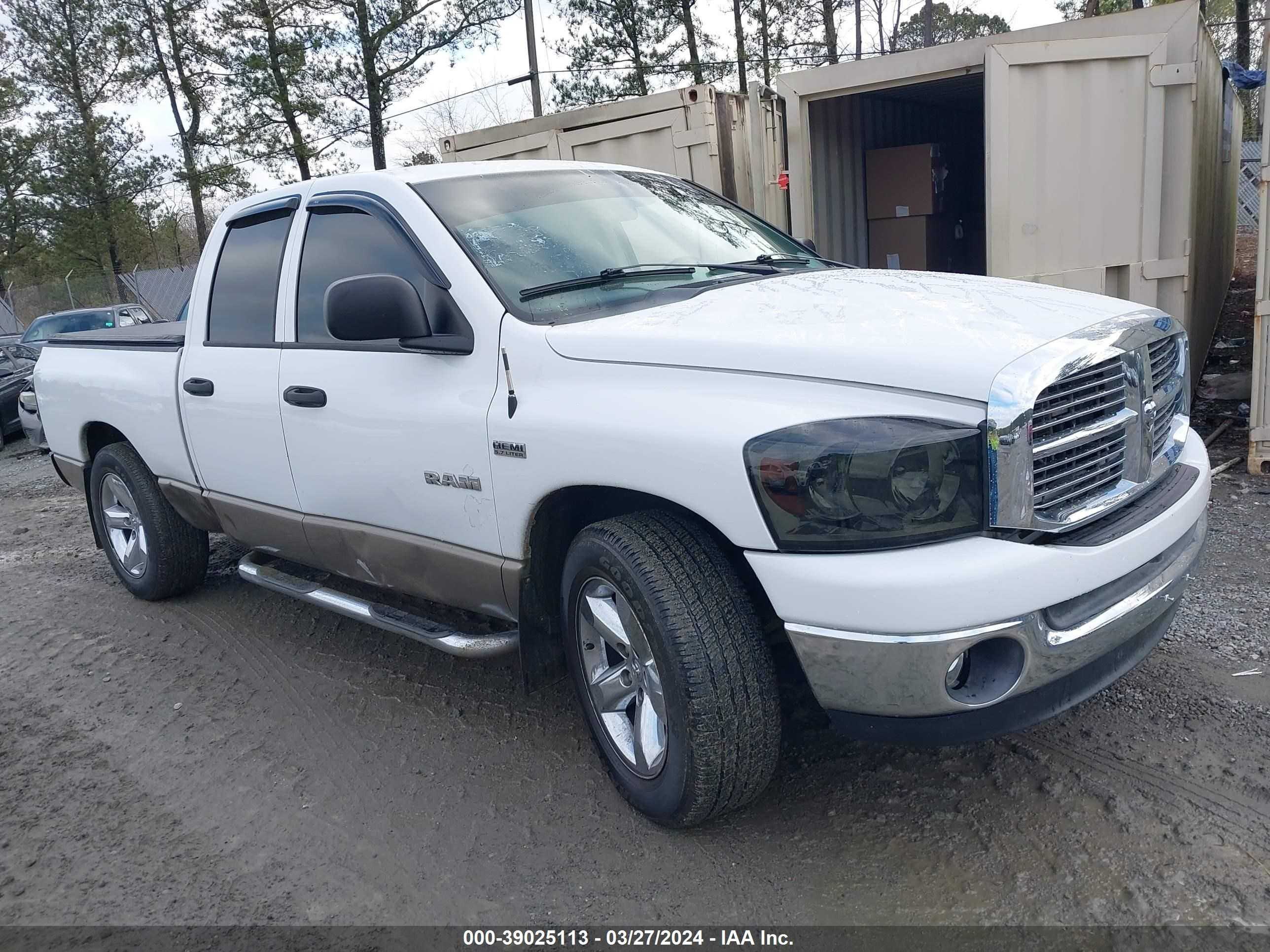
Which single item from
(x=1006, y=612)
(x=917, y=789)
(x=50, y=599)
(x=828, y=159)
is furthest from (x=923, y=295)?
(x=828, y=159)

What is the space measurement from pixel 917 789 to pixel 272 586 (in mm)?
2761

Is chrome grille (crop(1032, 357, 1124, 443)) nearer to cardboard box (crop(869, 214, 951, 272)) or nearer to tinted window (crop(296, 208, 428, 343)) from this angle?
tinted window (crop(296, 208, 428, 343))

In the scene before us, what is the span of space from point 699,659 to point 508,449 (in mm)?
883

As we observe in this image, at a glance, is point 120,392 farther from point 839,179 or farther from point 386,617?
point 839,179

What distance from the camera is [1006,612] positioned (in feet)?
7.70

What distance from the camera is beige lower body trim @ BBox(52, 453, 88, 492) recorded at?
569 centimetres

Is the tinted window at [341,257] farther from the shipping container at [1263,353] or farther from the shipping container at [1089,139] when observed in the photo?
the shipping container at [1263,353]

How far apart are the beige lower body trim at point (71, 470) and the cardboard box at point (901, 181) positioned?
6.86 m

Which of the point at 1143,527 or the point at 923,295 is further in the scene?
the point at 923,295

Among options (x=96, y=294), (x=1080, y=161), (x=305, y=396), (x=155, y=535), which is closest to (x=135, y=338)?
(x=155, y=535)

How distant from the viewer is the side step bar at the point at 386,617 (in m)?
3.35

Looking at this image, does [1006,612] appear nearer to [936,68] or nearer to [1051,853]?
[1051,853]

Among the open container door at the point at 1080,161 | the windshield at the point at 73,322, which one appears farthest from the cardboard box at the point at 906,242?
the windshield at the point at 73,322

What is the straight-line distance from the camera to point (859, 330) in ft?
8.71
